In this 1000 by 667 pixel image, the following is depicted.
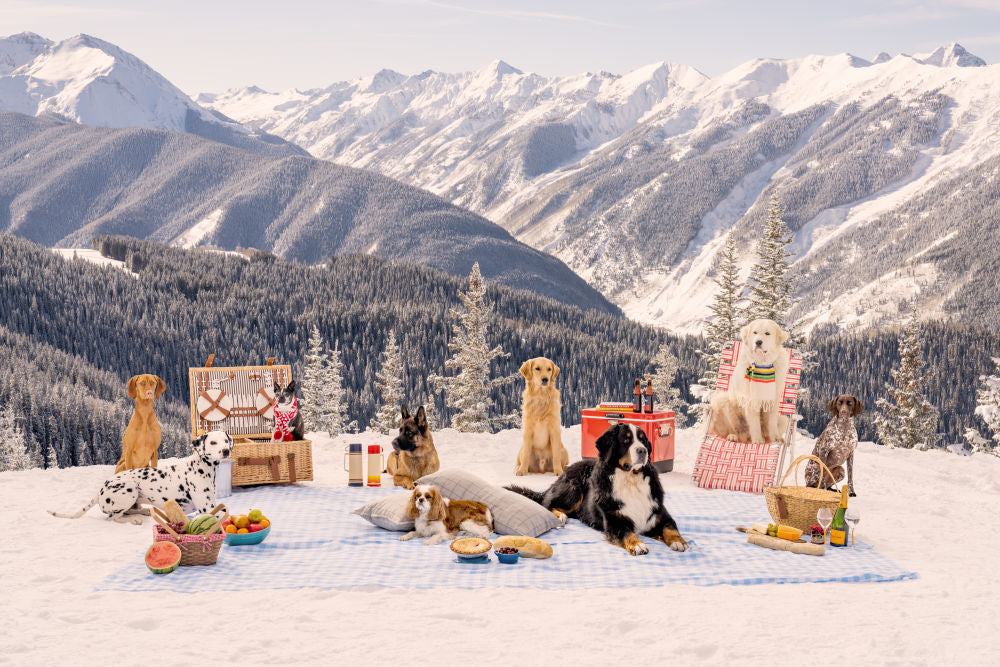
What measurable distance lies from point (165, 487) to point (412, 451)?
10.9 feet

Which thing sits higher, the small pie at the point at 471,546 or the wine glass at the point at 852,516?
the wine glass at the point at 852,516

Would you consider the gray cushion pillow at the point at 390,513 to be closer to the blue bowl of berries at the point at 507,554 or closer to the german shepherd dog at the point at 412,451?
the blue bowl of berries at the point at 507,554

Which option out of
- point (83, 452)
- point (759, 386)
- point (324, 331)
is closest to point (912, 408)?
point (759, 386)

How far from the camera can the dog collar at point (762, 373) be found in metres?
11.4

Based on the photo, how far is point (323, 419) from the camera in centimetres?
3409

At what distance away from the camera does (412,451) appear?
35.3 feet

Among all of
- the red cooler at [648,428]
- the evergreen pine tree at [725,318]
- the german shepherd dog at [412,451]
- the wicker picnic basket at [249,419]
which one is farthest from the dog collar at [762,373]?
the evergreen pine tree at [725,318]

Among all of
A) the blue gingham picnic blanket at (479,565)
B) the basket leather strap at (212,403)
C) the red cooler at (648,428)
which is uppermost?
the basket leather strap at (212,403)

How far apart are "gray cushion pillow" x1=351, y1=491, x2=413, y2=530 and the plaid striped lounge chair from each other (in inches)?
198

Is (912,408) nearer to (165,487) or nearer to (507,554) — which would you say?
(507,554)

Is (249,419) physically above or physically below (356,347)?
below

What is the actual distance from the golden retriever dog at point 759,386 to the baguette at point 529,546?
5.28 m

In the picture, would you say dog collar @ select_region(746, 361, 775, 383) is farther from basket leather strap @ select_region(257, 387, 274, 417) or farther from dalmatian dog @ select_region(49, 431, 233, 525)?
dalmatian dog @ select_region(49, 431, 233, 525)

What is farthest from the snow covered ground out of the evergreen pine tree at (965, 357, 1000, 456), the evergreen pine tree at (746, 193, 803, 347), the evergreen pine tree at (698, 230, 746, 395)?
the evergreen pine tree at (965, 357, 1000, 456)
